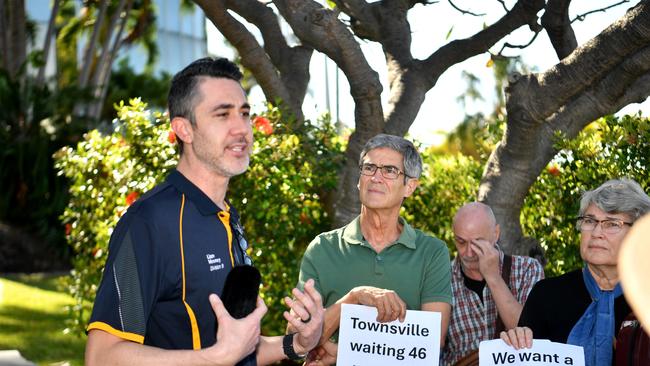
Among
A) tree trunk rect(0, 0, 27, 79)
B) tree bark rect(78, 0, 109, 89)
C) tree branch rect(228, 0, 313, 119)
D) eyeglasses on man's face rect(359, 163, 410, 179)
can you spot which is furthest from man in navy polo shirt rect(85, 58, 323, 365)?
tree bark rect(78, 0, 109, 89)

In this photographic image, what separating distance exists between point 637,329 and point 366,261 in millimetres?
1346

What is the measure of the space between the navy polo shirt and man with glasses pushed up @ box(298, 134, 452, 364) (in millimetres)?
1810

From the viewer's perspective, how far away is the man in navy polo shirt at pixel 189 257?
8.44 ft

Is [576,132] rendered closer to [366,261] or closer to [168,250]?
[366,261]

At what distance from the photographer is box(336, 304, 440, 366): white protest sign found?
14.2 feet

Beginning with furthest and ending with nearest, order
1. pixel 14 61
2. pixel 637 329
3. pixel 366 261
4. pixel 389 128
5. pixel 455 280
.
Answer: pixel 14 61 → pixel 389 128 → pixel 455 280 → pixel 366 261 → pixel 637 329

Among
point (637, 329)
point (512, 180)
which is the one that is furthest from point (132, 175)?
point (637, 329)

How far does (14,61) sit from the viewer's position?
24812mm

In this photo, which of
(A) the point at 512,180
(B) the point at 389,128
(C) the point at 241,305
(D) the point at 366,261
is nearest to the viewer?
(C) the point at 241,305

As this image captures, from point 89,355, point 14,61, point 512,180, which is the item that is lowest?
point 89,355

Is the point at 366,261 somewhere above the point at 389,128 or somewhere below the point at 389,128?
below

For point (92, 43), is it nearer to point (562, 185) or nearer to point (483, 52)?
point (483, 52)

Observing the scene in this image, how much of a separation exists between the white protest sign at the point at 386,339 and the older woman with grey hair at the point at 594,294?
0.37 meters

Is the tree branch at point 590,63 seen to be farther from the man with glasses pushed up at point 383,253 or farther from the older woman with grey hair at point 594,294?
the older woman with grey hair at point 594,294
